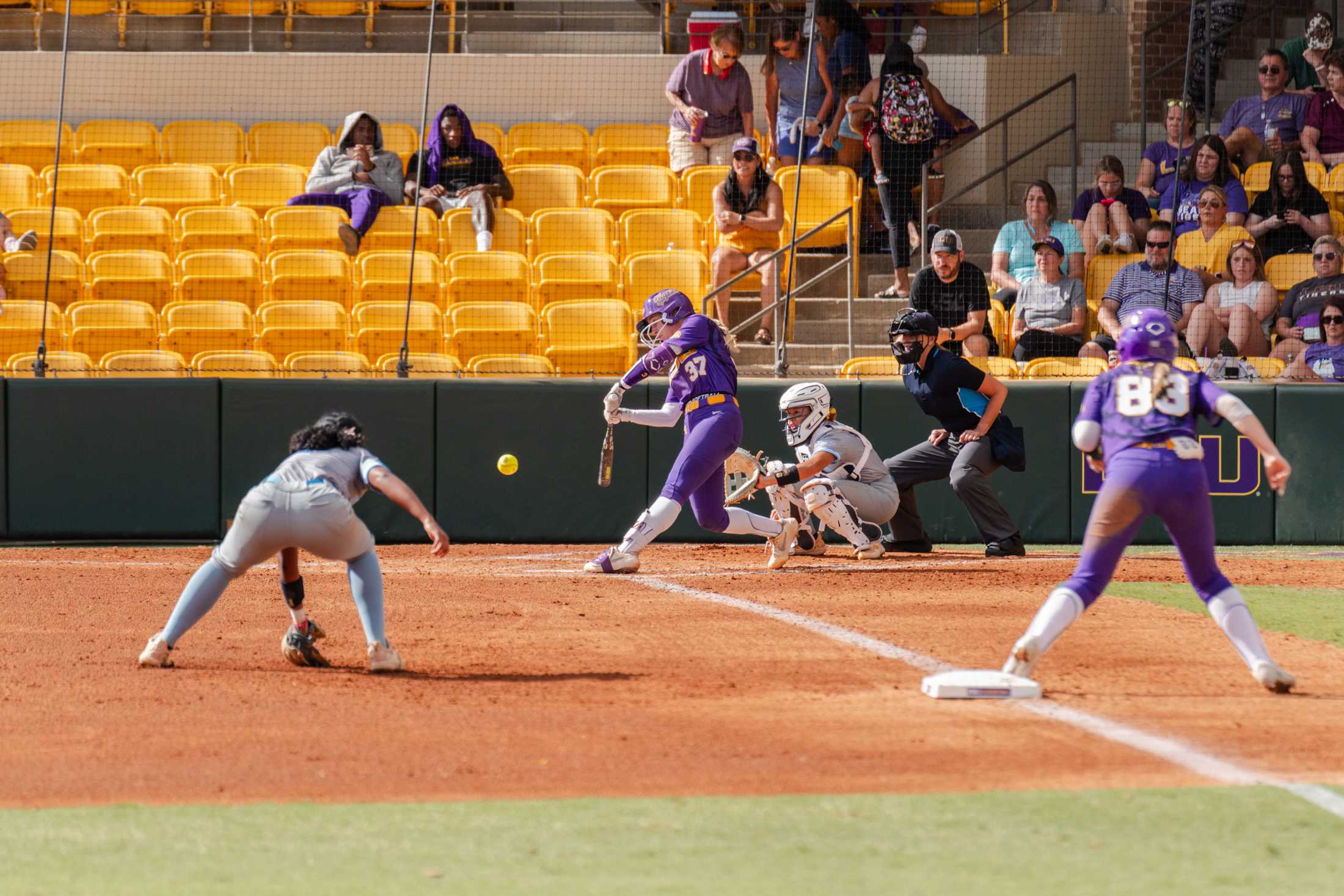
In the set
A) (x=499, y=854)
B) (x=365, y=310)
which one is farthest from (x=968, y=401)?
(x=499, y=854)

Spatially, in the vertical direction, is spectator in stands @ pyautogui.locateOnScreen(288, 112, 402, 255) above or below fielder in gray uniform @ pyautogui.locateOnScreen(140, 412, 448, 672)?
above

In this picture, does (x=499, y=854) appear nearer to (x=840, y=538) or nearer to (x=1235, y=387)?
(x=840, y=538)

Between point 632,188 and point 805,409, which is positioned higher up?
point 632,188

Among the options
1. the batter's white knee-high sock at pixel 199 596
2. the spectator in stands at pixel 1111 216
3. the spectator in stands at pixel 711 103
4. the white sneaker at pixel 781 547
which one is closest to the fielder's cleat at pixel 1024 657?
the batter's white knee-high sock at pixel 199 596

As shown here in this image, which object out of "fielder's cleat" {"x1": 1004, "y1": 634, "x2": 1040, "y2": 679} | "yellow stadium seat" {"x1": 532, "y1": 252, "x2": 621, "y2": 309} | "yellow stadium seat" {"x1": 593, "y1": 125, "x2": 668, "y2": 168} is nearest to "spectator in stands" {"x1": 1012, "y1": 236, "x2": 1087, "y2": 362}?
"yellow stadium seat" {"x1": 532, "y1": 252, "x2": 621, "y2": 309}

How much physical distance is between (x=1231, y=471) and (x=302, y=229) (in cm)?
919

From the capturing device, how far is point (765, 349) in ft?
48.9

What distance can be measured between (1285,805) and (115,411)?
10771 millimetres

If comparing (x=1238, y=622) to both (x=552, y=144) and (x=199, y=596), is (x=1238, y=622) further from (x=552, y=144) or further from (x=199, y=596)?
(x=552, y=144)

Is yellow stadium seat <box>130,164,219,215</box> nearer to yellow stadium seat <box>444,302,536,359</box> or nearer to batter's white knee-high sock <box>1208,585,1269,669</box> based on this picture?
yellow stadium seat <box>444,302,536,359</box>

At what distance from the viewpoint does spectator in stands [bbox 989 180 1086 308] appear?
14430 mm

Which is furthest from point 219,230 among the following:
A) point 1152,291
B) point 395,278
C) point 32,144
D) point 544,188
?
point 1152,291

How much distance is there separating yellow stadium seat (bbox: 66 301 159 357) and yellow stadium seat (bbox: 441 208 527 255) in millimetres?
3074

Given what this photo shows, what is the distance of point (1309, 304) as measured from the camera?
13703 millimetres
